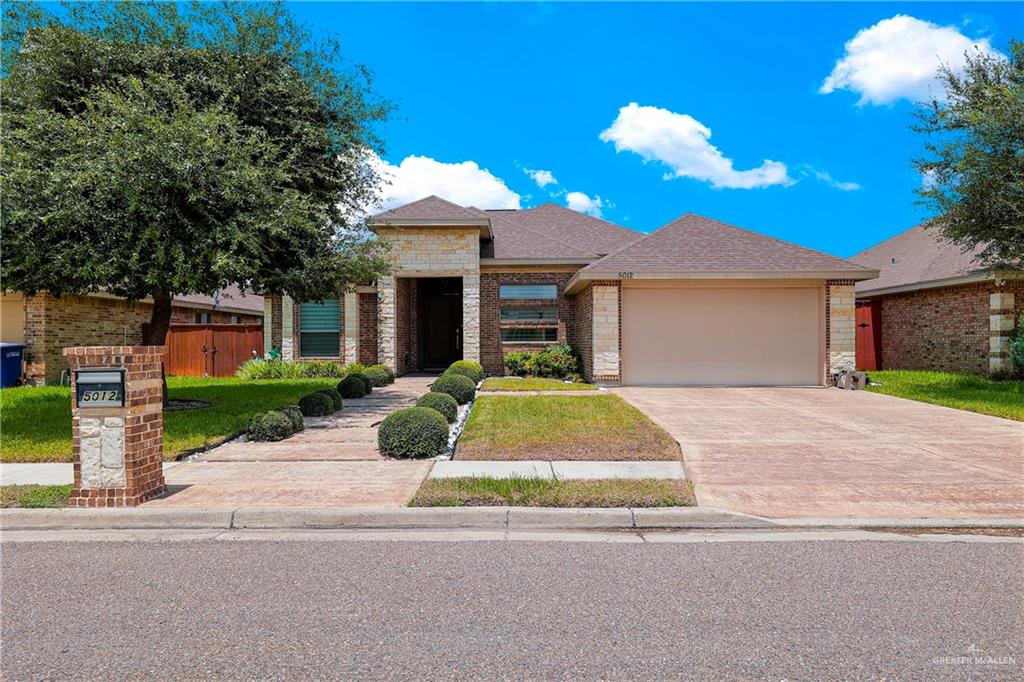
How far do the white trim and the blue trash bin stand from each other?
27486 millimetres

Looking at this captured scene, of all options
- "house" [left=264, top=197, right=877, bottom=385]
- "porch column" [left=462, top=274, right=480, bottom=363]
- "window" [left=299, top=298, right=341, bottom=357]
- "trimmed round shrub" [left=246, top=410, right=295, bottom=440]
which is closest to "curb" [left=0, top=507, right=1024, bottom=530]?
"trimmed round shrub" [left=246, top=410, right=295, bottom=440]

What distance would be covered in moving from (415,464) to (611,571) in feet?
12.0

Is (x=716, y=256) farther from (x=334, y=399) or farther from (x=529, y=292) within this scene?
(x=334, y=399)

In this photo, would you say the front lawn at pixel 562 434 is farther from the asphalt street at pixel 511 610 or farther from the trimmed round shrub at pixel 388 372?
the trimmed round shrub at pixel 388 372

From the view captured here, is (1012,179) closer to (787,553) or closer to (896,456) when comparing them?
(896,456)

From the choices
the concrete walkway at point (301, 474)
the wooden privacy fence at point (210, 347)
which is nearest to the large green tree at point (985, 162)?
the concrete walkway at point (301, 474)

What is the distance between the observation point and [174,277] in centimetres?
952

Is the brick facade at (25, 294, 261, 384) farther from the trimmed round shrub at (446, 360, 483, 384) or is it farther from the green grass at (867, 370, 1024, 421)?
the green grass at (867, 370, 1024, 421)

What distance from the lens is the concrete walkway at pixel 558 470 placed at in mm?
6496

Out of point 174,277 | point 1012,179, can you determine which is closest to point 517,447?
point 174,277

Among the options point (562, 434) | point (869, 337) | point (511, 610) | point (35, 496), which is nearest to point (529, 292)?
point (562, 434)

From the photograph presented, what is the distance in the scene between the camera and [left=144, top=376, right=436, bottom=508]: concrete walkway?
18.9 feet

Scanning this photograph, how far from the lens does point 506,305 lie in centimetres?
1950

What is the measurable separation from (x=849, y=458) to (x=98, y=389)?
858 centimetres
